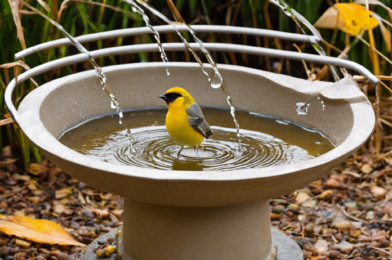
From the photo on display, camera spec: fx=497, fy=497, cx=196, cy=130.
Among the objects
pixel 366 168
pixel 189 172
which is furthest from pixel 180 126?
pixel 366 168

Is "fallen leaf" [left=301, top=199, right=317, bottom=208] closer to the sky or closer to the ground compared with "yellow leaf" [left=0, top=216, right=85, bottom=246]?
closer to the ground

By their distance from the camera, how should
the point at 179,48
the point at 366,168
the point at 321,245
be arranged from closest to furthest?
the point at 179,48
the point at 321,245
the point at 366,168

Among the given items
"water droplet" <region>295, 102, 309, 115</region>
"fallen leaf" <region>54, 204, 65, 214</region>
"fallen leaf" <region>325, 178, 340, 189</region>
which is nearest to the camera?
"water droplet" <region>295, 102, 309, 115</region>

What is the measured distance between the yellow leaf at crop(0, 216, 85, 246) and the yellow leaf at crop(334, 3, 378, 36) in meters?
1.80

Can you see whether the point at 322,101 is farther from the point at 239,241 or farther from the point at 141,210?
the point at 141,210

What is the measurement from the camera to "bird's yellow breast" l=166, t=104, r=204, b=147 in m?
1.99

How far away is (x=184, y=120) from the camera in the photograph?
199 cm

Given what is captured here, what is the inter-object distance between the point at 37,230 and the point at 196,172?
139 centimetres

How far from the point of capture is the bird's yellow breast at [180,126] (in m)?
1.99

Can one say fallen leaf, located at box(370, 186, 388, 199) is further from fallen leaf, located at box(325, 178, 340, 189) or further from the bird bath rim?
the bird bath rim

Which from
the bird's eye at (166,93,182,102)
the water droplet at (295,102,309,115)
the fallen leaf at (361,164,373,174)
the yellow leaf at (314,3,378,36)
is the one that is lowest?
the fallen leaf at (361,164,373,174)

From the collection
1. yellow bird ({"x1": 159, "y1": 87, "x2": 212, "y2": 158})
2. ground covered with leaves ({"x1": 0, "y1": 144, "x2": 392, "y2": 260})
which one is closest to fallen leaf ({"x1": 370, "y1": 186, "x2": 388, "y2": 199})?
ground covered with leaves ({"x1": 0, "y1": 144, "x2": 392, "y2": 260})

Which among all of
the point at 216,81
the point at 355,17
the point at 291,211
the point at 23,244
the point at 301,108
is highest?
the point at 355,17

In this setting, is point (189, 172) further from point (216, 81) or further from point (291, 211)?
point (291, 211)
